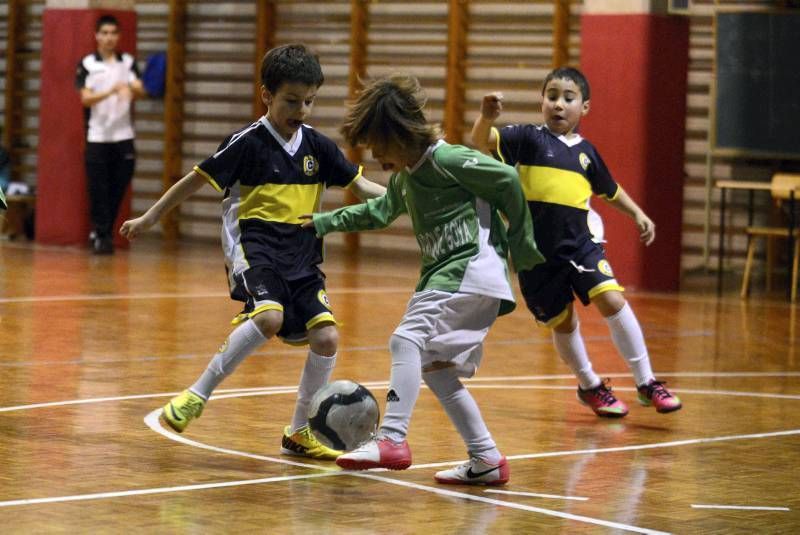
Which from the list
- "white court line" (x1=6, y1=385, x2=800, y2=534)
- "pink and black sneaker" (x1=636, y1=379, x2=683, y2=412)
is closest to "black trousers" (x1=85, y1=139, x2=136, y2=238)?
"white court line" (x1=6, y1=385, x2=800, y2=534)

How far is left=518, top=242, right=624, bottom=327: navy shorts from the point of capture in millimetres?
7312

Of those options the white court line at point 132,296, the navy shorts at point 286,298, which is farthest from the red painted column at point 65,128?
the navy shorts at point 286,298

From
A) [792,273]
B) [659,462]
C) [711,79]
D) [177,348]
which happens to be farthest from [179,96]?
[659,462]

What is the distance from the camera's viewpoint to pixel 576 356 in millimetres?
7367

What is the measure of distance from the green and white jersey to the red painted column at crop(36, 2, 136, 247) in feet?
36.2

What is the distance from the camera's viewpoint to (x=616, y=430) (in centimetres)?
690

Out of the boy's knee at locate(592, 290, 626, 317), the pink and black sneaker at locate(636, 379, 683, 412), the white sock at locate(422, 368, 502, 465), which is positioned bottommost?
the pink and black sneaker at locate(636, 379, 683, 412)

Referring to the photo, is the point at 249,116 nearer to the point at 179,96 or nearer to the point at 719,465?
the point at 179,96

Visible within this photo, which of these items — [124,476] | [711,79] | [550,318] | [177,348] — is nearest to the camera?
[124,476]

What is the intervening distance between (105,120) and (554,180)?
8578 millimetres

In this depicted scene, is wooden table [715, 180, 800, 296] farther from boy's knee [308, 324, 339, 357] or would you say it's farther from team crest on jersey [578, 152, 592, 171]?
boy's knee [308, 324, 339, 357]

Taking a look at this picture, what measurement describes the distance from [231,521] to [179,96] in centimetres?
1402

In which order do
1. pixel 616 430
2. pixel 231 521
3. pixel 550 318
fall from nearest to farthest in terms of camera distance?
pixel 231 521, pixel 616 430, pixel 550 318

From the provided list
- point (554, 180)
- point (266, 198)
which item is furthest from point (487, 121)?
point (554, 180)
